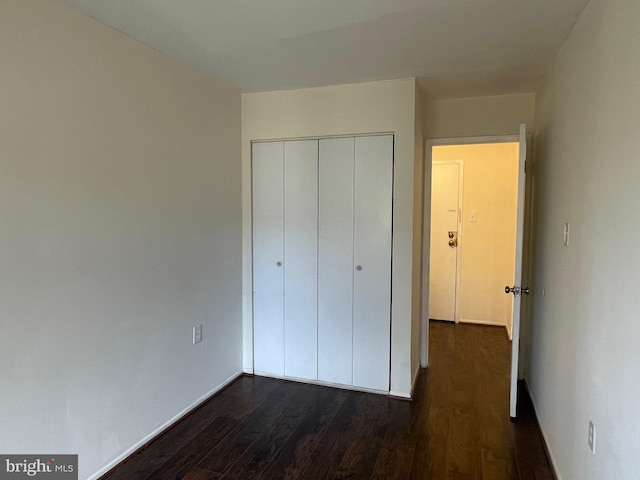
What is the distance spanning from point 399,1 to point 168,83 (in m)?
1.45

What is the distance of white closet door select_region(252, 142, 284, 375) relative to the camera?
324 cm

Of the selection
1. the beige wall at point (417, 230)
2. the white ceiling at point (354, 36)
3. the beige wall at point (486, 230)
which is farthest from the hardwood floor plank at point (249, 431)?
the beige wall at point (486, 230)

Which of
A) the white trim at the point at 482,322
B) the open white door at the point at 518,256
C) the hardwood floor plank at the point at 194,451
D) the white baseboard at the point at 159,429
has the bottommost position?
the hardwood floor plank at the point at 194,451

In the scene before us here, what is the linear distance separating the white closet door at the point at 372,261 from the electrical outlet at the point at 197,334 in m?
1.13

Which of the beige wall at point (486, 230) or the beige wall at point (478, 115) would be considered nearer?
the beige wall at point (478, 115)

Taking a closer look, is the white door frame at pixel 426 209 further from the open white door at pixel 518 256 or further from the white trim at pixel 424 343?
the open white door at pixel 518 256

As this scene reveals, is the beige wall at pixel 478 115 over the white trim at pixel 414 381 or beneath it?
over

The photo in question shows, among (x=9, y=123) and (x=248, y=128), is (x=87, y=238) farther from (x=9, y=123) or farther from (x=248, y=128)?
(x=248, y=128)

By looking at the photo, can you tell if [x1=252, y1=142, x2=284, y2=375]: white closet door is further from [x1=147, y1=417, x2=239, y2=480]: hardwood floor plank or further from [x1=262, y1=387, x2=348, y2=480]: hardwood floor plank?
[x1=147, y1=417, x2=239, y2=480]: hardwood floor plank

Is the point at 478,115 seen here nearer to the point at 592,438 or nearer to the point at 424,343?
the point at 424,343

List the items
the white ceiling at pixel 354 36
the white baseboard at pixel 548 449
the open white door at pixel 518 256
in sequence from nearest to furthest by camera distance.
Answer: the white ceiling at pixel 354 36
the white baseboard at pixel 548 449
the open white door at pixel 518 256

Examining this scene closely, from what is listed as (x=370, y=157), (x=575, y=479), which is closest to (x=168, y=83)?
(x=370, y=157)

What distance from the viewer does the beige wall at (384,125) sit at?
2854mm

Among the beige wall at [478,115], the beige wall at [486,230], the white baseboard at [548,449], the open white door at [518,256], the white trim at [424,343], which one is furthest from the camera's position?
the beige wall at [486,230]
